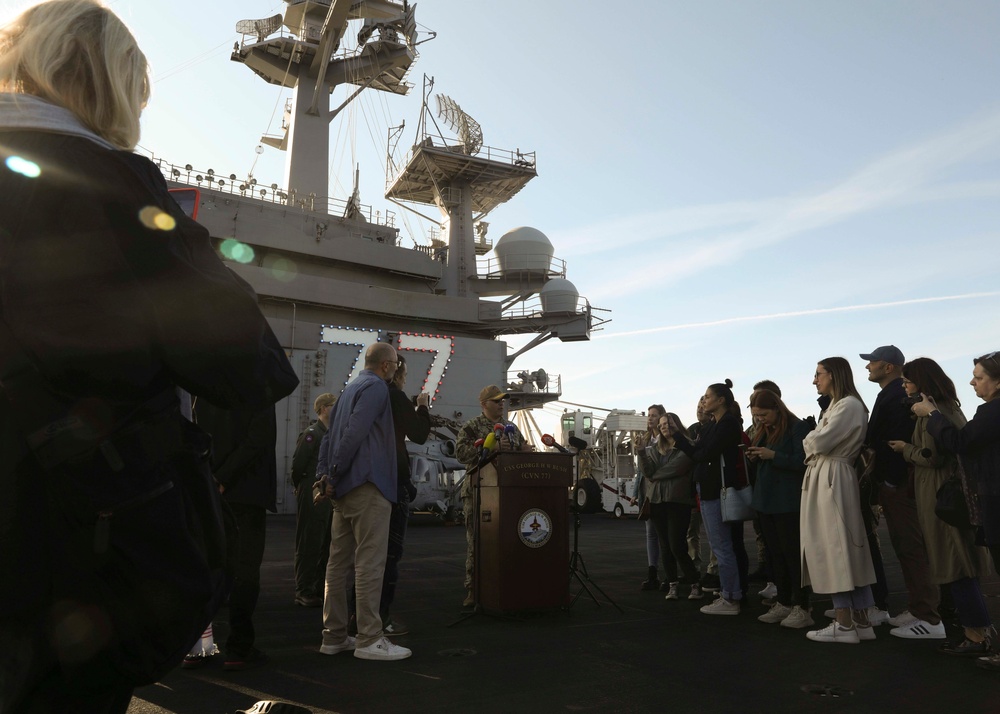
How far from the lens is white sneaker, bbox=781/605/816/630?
526 cm

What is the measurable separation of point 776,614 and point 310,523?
4.13 m

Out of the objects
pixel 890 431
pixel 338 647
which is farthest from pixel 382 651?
pixel 890 431

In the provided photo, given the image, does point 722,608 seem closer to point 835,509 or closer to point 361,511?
point 835,509

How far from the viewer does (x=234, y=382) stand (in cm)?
120

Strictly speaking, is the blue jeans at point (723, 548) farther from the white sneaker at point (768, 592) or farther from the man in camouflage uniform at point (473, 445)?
the man in camouflage uniform at point (473, 445)

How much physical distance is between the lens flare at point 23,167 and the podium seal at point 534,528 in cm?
498

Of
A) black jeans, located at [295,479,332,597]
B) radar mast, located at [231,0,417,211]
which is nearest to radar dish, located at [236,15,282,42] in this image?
radar mast, located at [231,0,417,211]

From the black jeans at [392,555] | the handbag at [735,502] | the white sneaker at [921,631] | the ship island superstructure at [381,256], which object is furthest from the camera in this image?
the ship island superstructure at [381,256]

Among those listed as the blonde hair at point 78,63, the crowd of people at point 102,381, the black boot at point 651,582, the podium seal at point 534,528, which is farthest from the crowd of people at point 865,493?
the blonde hair at point 78,63

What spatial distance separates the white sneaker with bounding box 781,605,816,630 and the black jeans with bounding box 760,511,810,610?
6 cm

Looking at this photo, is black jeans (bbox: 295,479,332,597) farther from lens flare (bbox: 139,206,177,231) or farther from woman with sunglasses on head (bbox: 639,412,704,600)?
lens flare (bbox: 139,206,177,231)

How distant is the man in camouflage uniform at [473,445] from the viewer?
19.9 ft

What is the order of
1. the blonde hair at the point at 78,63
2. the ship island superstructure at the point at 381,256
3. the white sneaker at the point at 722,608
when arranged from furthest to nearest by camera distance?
the ship island superstructure at the point at 381,256
the white sneaker at the point at 722,608
the blonde hair at the point at 78,63

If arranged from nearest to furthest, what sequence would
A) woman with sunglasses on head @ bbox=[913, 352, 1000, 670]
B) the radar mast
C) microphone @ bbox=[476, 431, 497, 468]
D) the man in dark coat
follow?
the man in dark coat → woman with sunglasses on head @ bbox=[913, 352, 1000, 670] → microphone @ bbox=[476, 431, 497, 468] → the radar mast
